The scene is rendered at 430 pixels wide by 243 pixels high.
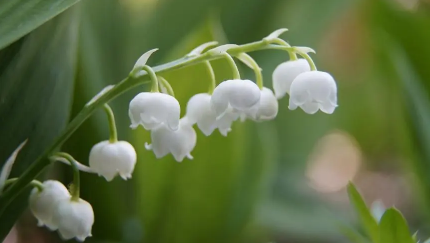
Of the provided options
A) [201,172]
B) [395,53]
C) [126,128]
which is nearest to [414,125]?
[395,53]

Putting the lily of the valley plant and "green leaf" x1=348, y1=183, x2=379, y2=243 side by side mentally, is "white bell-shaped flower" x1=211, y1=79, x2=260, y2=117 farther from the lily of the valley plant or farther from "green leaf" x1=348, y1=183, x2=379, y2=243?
"green leaf" x1=348, y1=183, x2=379, y2=243

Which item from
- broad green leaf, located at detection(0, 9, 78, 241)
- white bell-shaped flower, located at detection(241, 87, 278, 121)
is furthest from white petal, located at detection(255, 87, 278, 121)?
broad green leaf, located at detection(0, 9, 78, 241)

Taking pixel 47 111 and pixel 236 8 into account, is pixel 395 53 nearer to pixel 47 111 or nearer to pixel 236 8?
pixel 236 8

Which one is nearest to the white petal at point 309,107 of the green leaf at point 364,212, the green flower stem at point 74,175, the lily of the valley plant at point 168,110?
the lily of the valley plant at point 168,110

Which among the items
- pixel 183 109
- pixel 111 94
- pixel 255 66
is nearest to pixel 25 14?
pixel 111 94

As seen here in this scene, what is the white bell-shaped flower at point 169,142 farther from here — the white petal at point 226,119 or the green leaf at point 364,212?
the green leaf at point 364,212
